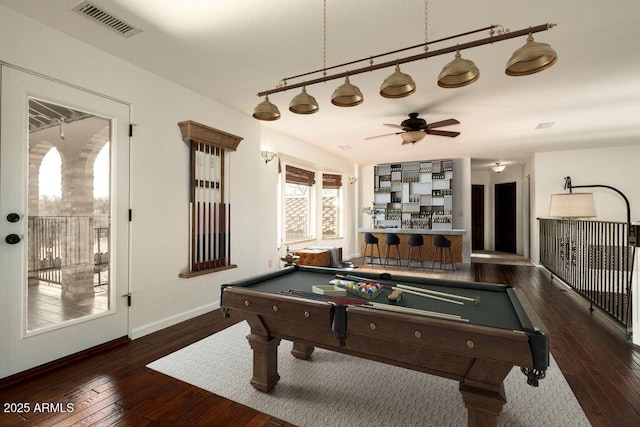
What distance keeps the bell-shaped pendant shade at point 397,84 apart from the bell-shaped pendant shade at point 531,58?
54 centimetres

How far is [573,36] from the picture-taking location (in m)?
2.64

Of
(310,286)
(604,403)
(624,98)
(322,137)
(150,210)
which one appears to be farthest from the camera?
(322,137)

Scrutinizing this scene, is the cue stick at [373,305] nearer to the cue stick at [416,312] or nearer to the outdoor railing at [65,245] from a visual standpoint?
the cue stick at [416,312]

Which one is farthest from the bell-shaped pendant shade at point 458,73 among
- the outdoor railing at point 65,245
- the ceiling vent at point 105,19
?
the outdoor railing at point 65,245

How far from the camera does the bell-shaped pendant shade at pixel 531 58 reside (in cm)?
163

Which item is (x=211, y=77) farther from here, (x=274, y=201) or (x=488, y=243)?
(x=488, y=243)

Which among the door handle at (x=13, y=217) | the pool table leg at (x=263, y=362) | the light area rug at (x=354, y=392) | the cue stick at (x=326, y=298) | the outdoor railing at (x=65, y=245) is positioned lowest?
the light area rug at (x=354, y=392)

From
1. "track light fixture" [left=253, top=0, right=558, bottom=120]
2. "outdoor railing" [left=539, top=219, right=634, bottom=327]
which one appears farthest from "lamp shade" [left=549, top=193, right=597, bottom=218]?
"track light fixture" [left=253, top=0, right=558, bottom=120]

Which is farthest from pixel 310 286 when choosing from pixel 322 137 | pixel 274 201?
pixel 322 137

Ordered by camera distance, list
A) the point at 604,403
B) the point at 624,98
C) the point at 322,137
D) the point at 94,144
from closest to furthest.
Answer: the point at 604,403, the point at 94,144, the point at 624,98, the point at 322,137

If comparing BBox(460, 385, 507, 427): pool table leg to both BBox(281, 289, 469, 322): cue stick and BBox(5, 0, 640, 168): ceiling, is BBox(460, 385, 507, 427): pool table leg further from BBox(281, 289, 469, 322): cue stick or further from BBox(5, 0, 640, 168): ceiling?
BBox(5, 0, 640, 168): ceiling

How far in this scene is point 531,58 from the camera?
5.55ft

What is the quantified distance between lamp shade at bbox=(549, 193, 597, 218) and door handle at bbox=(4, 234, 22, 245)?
21.7ft

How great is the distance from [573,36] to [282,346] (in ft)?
12.0
